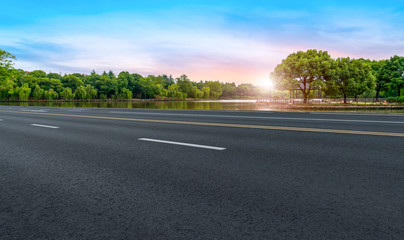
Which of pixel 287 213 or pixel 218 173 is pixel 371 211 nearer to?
pixel 287 213

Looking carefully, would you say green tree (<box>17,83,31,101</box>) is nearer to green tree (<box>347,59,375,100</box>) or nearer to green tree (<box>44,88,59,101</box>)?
green tree (<box>44,88,59,101</box>)

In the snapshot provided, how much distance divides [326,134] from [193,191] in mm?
6186

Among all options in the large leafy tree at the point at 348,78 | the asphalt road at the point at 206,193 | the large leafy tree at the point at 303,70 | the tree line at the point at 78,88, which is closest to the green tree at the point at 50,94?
the tree line at the point at 78,88

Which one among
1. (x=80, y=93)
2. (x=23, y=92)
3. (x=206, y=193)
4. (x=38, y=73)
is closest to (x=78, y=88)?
(x=80, y=93)

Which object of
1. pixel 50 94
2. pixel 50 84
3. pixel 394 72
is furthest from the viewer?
pixel 50 84

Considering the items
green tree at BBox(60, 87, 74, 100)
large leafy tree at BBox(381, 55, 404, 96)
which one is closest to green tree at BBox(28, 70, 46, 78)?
green tree at BBox(60, 87, 74, 100)

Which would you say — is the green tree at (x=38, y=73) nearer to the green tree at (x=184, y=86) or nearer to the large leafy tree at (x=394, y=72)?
the green tree at (x=184, y=86)

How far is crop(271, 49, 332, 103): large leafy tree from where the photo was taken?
5172 cm

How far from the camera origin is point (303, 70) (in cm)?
5262

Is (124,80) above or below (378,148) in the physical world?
above

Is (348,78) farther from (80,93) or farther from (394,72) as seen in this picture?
(80,93)

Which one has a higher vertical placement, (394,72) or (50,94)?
(394,72)

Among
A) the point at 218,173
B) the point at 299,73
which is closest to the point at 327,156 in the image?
the point at 218,173

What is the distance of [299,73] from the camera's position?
53.3 metres
